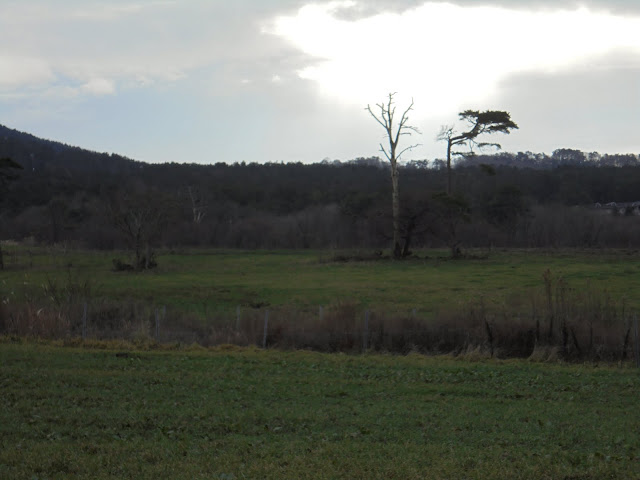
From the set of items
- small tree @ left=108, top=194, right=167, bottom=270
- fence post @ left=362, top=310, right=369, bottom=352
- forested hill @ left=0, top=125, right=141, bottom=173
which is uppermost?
forested hill @ left=0, top=125, right=141, bottom=173

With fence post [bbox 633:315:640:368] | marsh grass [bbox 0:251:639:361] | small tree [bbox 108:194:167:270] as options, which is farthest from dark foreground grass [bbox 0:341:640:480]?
small tree [bbox 108:194:167:270]

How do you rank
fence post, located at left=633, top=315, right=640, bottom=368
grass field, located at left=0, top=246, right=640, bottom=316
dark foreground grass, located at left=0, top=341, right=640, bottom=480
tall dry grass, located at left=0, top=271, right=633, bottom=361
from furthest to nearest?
1. grass field, located at left=0, top=246, right=640, bottom=316
2. tall dry grass, located at left=0, top=271, right=633, bottom=361
3. fence post, located at left=633, top=315, right=640, bottom=368
4. dark foreground grass, located at left=0, top=341, right=640, bottom=480

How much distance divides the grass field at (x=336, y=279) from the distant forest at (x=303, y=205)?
16.2 feet

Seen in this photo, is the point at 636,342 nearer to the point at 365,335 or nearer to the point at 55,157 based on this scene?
the point at 365,335

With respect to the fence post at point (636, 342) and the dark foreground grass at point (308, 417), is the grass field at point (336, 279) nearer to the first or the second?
the fence post at point (636, 342)

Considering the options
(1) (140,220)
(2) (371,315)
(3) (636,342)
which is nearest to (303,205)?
(1) (140,220)

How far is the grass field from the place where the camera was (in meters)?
30.1

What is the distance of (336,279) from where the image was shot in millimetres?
40719

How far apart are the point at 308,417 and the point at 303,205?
102052 millimetres

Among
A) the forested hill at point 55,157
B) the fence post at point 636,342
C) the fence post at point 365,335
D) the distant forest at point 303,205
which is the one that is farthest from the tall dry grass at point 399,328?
the forested hill at point 55,157

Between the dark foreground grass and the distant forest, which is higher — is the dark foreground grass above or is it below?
below

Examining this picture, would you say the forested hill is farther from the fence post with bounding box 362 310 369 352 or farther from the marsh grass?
the fence post with bounding box 362 310 369 352

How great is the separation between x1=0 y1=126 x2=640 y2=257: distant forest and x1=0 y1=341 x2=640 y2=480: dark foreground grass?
118 ft

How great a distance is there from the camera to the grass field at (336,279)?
98.8 feet
